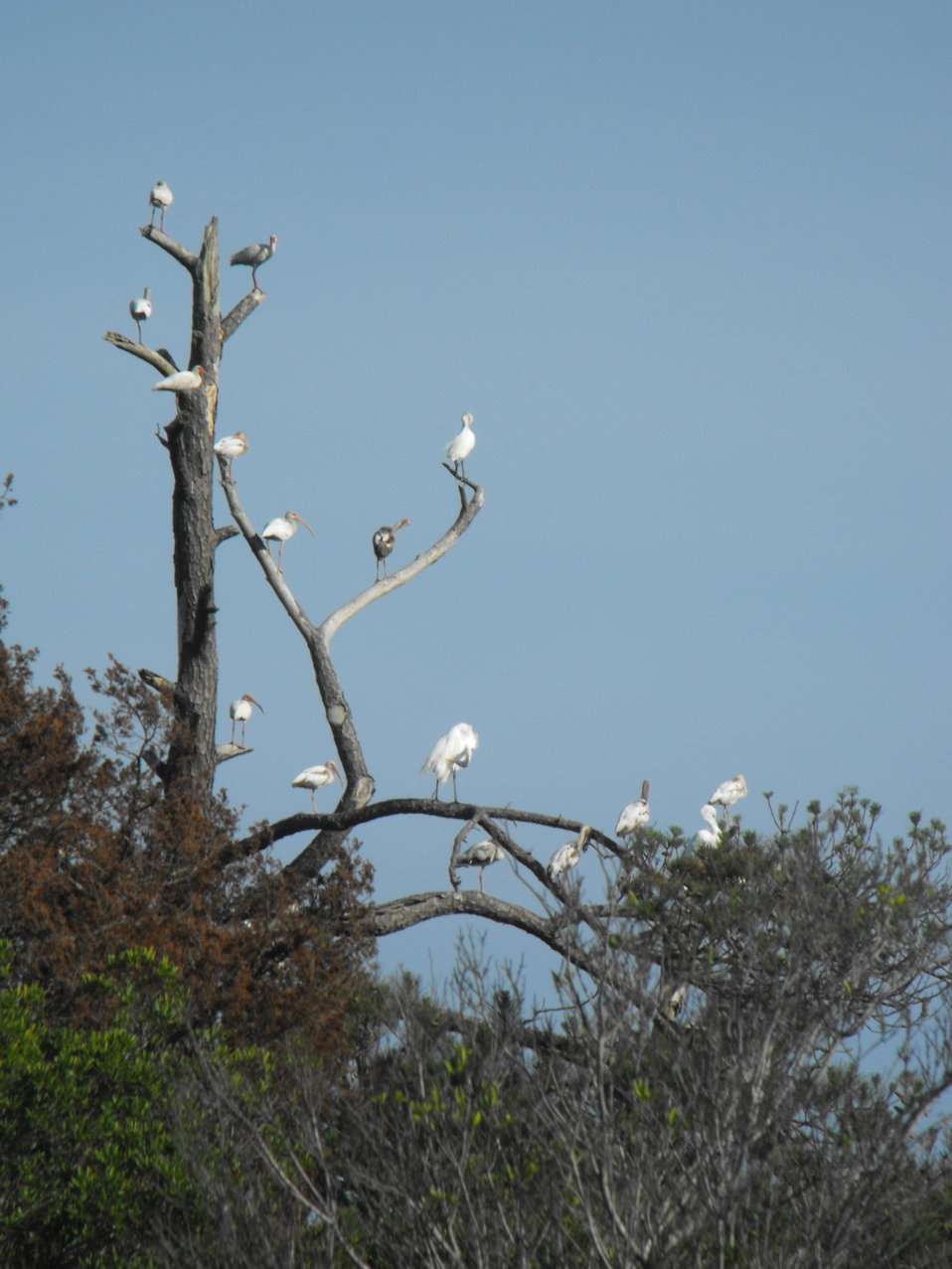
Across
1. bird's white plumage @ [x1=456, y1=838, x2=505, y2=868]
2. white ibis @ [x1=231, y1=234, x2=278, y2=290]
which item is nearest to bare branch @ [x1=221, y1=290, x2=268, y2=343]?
white ibis @ [x1=231, y1=234, x2=278, y2=290]

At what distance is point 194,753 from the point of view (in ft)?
57.3

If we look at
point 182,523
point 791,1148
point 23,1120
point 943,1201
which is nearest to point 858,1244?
point 791,1148

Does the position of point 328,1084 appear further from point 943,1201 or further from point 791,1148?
point 943,1201

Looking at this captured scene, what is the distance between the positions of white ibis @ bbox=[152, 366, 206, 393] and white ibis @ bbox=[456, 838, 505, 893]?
610 centimetres

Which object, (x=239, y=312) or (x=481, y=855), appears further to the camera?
(x=239, y=312)

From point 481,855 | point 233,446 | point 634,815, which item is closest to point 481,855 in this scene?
point 481,855

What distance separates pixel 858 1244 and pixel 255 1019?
21.7ft

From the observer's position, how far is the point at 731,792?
72.8 feet

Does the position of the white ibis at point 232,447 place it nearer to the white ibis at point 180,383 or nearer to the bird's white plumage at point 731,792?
the white ibis at point 180,383

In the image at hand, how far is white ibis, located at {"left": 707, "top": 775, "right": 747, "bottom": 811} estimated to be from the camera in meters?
22.1

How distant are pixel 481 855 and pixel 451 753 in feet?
3.70

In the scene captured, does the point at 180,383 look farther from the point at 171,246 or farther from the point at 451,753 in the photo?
the point at 451,753

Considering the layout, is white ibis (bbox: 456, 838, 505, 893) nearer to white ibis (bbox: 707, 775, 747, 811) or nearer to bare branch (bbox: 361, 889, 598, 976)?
bare branch (bbox: 361, 889, 598, 976)

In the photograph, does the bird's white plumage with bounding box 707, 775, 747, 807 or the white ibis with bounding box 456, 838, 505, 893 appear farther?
the bird's white plumage with bounding box 707, 775, 747, 807
